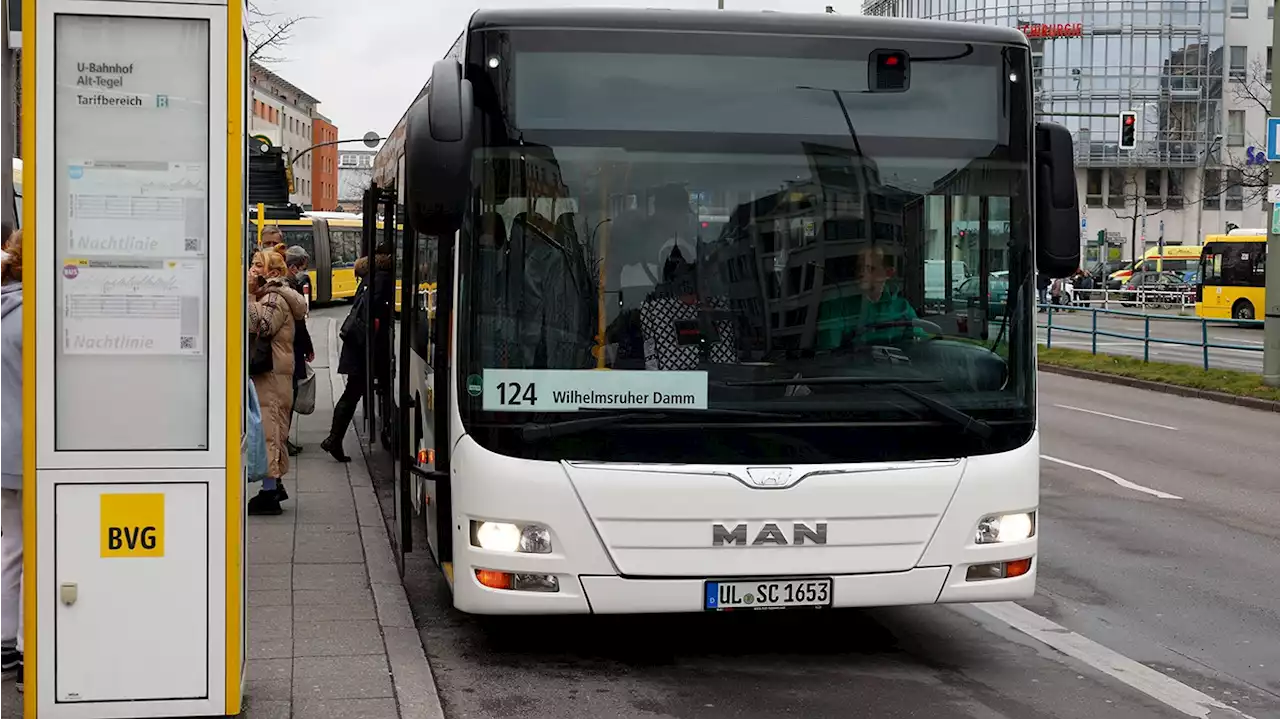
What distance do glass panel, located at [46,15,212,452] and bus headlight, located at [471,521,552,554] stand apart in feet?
4.94

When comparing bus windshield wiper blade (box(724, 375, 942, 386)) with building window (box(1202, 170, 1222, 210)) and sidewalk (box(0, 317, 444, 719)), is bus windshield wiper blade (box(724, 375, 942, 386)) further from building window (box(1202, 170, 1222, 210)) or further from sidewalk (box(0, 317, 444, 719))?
building window (box(1202, 170, 1222, 210))

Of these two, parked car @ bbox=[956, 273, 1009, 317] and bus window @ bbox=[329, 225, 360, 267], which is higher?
bus window @ bbox=[329, 225, 360, 267]

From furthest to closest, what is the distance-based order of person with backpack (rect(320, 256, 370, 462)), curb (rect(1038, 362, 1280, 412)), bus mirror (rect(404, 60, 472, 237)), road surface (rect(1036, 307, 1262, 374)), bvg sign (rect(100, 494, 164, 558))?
road surface (rect(1036, 307, 1262, 374)) < curb (rect(1038, 362, 1280, 412)) < person with backpack (rect(320, 256, 370, 462)) < bus mirror (rect(404, 60, 472, 237)) < bvg sign (rect(100, 494, 164, 558))

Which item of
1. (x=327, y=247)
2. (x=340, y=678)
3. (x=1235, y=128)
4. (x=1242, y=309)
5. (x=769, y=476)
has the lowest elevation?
(x=340, y=678)

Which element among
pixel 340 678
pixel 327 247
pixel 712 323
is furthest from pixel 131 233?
pixel 327 247

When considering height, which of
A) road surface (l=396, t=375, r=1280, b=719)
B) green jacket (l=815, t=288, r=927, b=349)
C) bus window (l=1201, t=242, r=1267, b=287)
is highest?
bus window (l=1201, t=242, r=1267, b=287)

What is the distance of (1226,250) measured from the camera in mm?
44344

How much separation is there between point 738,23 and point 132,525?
3.16m

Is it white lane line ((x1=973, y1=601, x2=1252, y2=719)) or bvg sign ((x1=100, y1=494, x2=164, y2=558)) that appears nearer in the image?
bvg sign ((x1=100, y1=494, x2=164, y2=558))

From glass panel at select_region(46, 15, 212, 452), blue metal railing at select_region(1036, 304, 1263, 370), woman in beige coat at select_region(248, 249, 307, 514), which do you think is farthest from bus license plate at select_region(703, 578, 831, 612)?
blue metal railing at select_region(1036, 304, 1263, 370)

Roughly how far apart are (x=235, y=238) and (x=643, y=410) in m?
1.91

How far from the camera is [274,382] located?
408 inches

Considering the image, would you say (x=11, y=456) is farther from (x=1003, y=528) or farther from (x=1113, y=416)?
(x=1113, y=416)

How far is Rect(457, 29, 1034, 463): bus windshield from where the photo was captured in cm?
637
